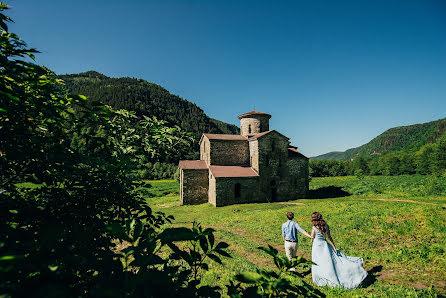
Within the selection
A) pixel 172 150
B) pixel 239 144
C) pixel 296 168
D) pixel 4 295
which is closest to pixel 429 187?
pixel 296 168

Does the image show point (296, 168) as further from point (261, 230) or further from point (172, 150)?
point (172, 150)

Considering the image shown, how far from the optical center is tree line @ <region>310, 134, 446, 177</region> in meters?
52.0

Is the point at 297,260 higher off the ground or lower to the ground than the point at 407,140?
lower

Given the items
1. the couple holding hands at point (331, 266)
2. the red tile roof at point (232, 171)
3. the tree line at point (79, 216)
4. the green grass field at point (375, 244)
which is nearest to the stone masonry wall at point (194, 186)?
the red tile roof at point (232, 171)

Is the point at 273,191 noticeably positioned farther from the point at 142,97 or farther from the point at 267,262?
the point at 142,97

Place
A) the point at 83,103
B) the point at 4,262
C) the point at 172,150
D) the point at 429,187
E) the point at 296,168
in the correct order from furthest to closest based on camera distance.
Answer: the point at 296,168
the point at 429,187
the point at 172,150
the point at 83,103
the point at 4,262

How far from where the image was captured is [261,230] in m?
11.8

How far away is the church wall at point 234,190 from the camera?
21.7 m

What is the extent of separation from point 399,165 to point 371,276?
7791 centimetres

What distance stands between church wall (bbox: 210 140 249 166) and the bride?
1907cm

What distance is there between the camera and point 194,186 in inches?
941

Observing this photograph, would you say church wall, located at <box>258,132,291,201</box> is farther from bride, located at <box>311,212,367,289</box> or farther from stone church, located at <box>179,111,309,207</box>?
bride, located at <box>311,212,367,289</box>

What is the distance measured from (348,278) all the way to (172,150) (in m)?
6.00

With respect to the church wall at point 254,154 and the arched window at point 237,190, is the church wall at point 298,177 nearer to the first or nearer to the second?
the church wall at point 254,154
